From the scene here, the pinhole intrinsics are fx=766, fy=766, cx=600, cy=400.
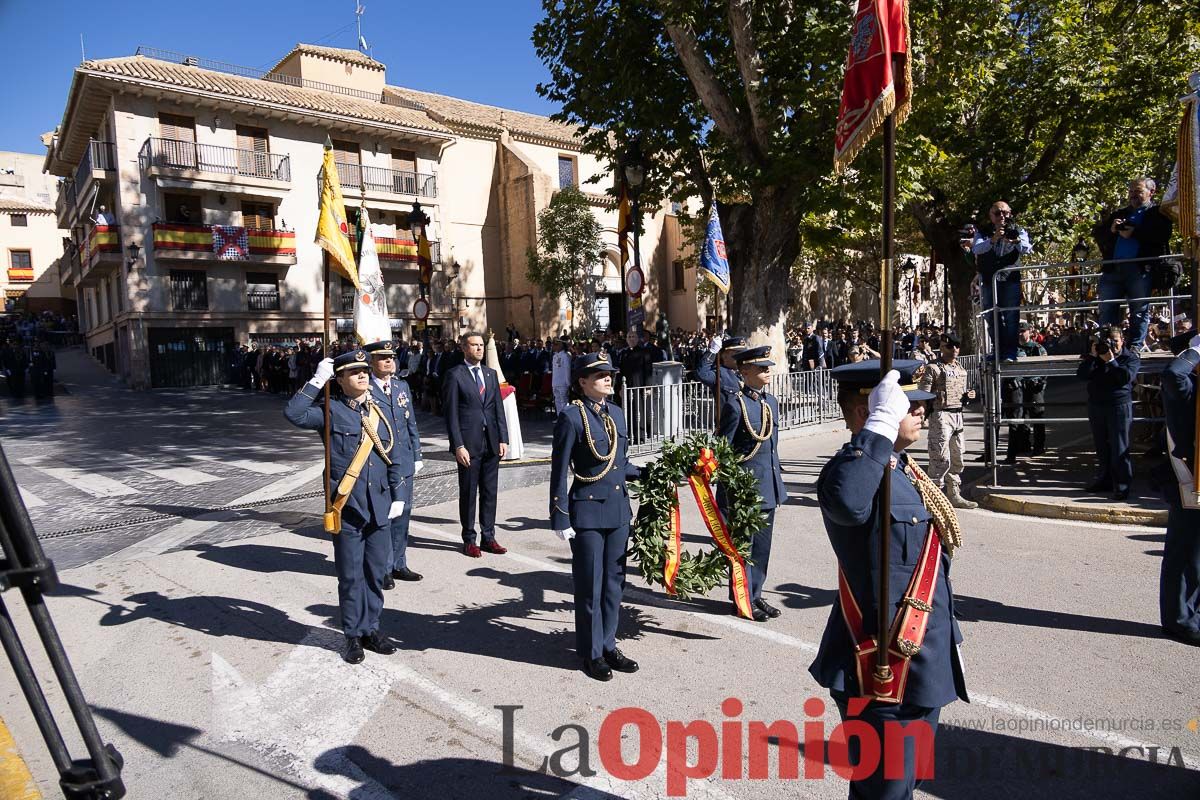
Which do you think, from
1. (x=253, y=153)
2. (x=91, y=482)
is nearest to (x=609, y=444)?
(x=91, y=482)

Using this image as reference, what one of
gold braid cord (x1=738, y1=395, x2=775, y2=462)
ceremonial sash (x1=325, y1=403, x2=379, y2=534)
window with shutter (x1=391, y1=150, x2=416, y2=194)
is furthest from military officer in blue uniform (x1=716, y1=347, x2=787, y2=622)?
window with shutter (x1=391, y1=150, x2=416, y2=194)

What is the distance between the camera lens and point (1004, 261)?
31.8 ft

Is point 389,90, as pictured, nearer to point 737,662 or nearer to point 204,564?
point 204,564

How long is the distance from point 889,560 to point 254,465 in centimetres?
1146

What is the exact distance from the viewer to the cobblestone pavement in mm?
8414

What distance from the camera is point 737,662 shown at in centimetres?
468

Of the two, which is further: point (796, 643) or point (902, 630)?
point (796, 643)

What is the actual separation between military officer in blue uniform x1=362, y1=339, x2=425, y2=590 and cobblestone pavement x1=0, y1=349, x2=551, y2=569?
8.41 ft

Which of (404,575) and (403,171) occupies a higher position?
(403,171)

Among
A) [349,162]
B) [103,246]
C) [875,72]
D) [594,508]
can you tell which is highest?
[349,162]

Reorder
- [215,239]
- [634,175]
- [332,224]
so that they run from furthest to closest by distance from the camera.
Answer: [215,239] → [634,175] → [332,224]

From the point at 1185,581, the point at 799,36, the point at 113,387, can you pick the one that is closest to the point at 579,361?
the point at 1185,581

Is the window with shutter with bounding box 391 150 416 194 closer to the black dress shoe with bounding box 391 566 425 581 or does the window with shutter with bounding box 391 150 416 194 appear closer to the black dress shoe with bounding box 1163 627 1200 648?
the black dress shoe with bounding box 391 566 425 581

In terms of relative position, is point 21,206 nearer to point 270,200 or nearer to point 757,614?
point 270,200
